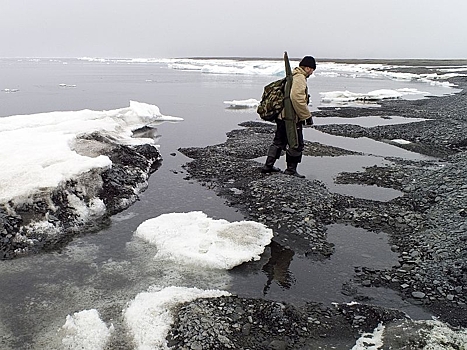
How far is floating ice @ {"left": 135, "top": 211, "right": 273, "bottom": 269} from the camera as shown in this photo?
659 cm

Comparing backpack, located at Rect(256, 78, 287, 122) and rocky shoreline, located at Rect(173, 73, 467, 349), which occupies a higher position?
backpack, located at Rect(256, 78, 287, 122)

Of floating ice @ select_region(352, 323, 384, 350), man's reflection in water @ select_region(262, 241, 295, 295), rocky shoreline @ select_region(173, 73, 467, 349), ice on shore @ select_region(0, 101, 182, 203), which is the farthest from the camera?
ice on shore @ select_region(0, 101, 182, 203)

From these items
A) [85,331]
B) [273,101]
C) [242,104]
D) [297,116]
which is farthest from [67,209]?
[242,104]

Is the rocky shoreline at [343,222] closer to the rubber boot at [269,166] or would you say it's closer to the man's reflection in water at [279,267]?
the man's reflection in water at [279,267]

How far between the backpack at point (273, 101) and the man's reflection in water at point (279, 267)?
4047 mm

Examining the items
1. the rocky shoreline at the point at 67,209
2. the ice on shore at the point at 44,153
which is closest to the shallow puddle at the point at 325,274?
the rocky shoreline at the point at 67,209

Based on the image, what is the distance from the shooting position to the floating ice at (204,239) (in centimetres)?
659

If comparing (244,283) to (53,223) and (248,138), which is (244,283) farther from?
(248,138)

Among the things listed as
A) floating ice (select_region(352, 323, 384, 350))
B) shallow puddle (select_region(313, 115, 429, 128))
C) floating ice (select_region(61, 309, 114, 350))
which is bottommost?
floating ice (select_region(61, 309, 114, 350))

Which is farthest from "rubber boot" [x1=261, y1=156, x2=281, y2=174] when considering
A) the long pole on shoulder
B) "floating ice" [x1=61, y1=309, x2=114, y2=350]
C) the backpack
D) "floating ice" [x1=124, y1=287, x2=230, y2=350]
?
"floating ice" [x1=61, y1=309, x2=114, y2=350]

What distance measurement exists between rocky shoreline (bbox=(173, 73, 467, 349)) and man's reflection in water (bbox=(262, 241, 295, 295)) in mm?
219

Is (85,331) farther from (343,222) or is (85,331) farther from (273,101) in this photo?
(273,101)

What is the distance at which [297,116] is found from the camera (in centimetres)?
998

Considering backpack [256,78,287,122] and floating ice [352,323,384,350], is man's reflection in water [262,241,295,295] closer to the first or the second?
floating ice [352,323,384,350]
